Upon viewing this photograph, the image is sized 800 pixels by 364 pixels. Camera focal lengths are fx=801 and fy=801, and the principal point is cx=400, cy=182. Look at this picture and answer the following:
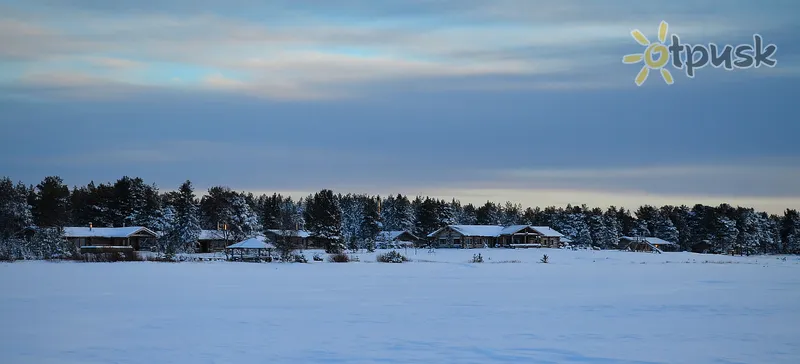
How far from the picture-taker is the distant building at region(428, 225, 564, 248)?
113 m

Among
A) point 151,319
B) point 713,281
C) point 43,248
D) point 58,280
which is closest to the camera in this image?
point 151,319

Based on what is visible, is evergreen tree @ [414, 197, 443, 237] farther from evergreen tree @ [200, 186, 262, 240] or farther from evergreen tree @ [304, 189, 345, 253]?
evergreen tree @ [304, 189, 345, 253]

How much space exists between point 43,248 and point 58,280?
39206 millimetres

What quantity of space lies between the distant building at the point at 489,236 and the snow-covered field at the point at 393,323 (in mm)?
77314

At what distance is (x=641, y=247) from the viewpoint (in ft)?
382

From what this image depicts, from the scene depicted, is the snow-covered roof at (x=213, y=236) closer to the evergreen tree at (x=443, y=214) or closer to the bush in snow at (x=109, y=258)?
the bush in snow at (x=109, y=258)

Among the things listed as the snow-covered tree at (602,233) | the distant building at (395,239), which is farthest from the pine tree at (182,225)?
the snow-covered tree at (602,233)

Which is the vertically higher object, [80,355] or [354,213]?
[354,213]

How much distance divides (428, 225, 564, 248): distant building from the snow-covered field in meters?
77.3

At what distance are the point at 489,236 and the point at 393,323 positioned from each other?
94844mm

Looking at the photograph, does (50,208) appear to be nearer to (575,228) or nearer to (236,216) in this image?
(236,216)

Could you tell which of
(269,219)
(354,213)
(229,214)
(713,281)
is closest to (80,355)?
(713,281)

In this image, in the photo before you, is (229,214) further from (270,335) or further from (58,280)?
(270,335)

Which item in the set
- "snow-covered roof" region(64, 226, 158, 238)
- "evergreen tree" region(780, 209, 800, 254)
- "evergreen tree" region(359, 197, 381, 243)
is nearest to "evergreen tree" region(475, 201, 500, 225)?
"evergreen tree" region(359, 197, 381, 243)
